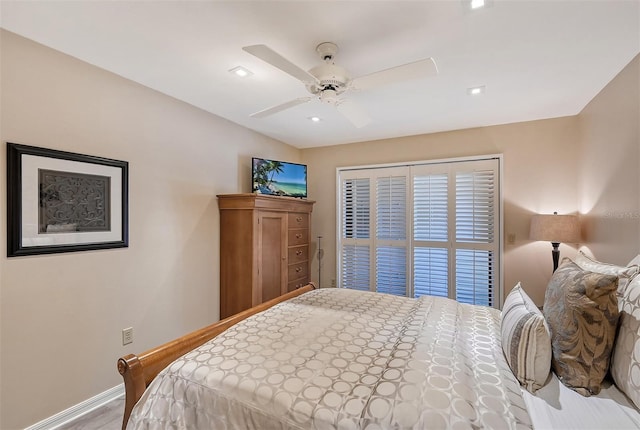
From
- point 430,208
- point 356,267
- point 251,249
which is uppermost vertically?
point 430,208

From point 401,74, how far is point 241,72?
4.07 ft

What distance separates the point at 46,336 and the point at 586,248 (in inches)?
178

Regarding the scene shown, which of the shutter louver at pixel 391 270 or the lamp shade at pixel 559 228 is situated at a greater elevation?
the lamp shade at pixel 559 228

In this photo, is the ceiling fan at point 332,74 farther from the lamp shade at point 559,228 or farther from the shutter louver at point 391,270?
the shutter louver at point 391,270

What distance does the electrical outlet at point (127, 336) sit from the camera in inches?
92.3

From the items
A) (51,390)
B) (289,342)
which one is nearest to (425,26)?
(289,342)

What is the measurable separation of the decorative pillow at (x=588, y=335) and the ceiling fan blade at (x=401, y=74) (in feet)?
4.05

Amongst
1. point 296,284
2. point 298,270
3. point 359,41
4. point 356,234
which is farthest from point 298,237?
point 359,41

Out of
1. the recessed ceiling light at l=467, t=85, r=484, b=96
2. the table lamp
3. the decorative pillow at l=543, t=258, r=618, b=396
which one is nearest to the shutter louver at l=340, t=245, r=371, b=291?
the table lamp

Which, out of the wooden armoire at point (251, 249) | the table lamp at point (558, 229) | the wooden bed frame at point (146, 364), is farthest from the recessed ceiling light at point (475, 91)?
the wooden bed frame at point (146, 364)

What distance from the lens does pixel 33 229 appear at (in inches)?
73.1

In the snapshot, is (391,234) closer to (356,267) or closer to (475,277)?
(356,267)

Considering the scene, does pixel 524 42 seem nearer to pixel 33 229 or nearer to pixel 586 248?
pixel 586 248

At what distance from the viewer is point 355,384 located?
1170 millimetres
